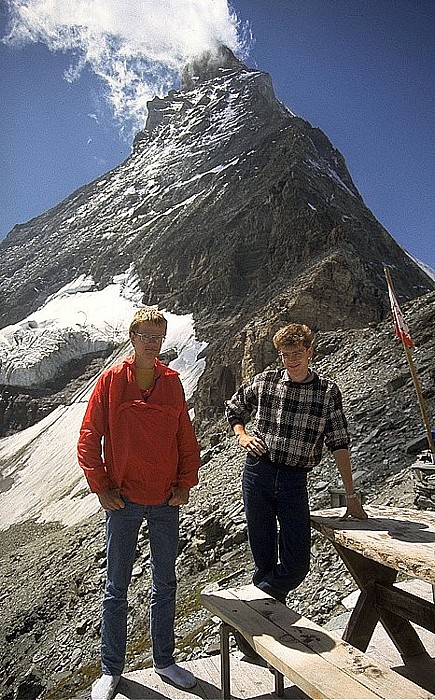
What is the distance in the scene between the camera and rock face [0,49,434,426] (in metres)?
34.6

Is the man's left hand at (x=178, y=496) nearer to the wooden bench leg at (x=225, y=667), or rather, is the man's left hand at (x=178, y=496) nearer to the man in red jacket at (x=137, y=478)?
the man in red jacket at (x=137, y=478)

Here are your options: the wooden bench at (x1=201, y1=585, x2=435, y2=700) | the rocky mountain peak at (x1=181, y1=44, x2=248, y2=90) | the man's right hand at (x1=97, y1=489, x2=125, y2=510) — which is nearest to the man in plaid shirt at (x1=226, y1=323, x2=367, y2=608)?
the wooden bench at (x1=201, y1=585, x2=435, y2=700)

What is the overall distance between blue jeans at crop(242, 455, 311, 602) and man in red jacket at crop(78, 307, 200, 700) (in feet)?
1.56

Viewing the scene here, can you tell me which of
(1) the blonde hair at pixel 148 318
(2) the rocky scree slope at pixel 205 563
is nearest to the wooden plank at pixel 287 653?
(1) the blonde hair at pixel 148 318

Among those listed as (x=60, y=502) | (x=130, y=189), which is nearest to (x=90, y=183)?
(x=130, y=189)

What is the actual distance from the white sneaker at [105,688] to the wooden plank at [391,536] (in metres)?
1.71

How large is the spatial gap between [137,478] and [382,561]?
1.68 meters

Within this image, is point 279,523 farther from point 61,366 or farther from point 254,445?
point 61,366

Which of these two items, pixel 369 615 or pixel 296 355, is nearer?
pixel 369 615

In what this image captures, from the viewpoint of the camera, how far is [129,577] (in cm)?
436

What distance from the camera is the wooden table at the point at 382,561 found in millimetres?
3797

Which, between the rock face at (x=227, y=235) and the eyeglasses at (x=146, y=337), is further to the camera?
the rock face at (x=227, y=235)

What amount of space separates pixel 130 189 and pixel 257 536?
88347 millimetres

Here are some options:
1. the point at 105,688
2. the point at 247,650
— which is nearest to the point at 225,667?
the point at 247,650
